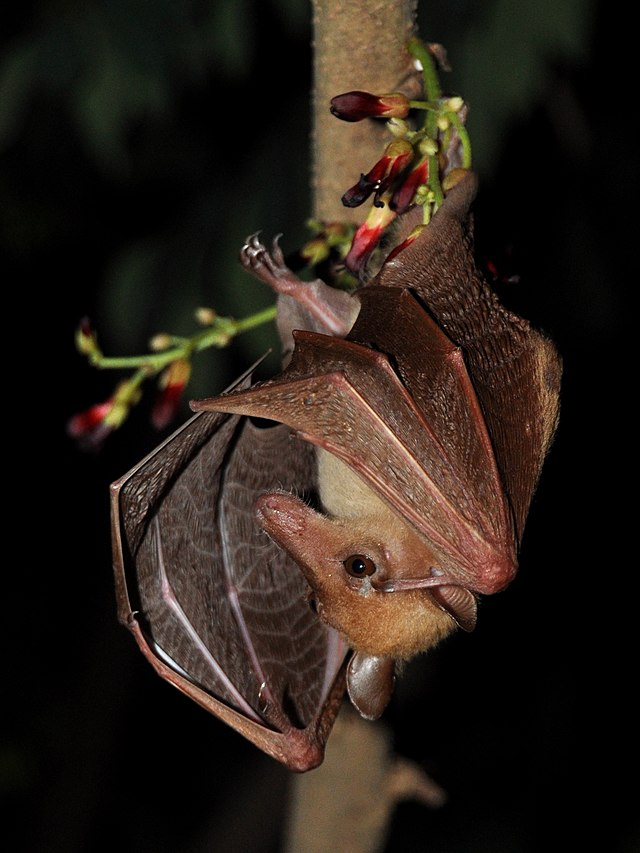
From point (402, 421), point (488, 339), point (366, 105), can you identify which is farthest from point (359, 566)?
point (366, 105)

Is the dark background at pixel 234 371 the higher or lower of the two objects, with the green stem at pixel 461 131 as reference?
lower

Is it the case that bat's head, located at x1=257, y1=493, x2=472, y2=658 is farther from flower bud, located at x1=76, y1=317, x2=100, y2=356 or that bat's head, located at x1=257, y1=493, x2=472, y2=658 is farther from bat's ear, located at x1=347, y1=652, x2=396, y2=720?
flower bud, located at x1=76, y1=317, x2=100, y2=356

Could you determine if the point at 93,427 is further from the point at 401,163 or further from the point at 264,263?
the point at 401,163

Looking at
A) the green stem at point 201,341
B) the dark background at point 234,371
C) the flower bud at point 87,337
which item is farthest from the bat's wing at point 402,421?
the dark background at point 234,371

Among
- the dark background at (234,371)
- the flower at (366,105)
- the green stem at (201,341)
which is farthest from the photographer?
the dark background at (234,371)

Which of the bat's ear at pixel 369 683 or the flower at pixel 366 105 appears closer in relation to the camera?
the flower at pixel 366 105

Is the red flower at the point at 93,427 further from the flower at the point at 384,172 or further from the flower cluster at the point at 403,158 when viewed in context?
the flower at the point at 384,172
